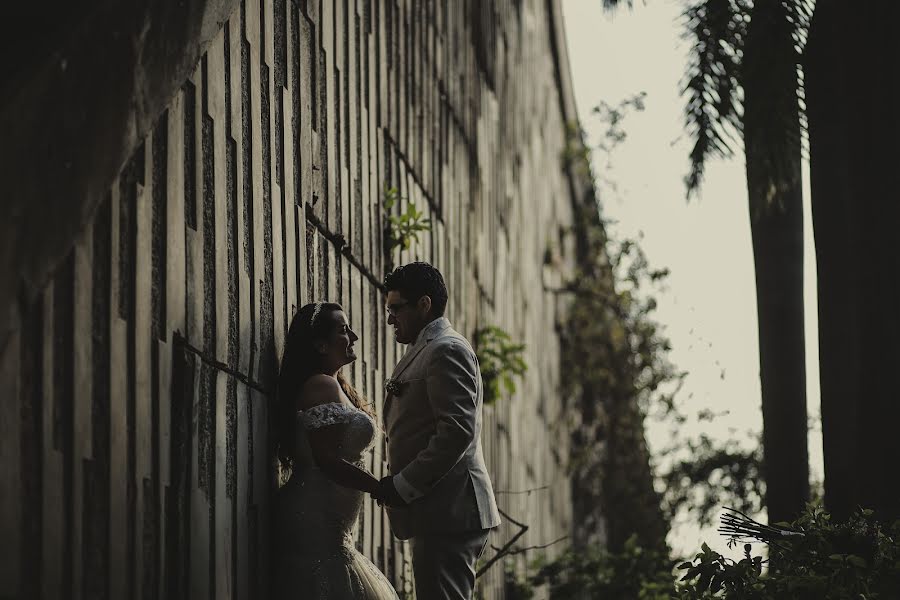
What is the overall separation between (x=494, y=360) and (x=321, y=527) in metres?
5.33

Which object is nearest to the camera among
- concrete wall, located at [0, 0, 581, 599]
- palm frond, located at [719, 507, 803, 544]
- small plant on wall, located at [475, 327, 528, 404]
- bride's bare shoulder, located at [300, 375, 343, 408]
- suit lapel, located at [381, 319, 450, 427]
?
concrete wall, located at [0, 0, 581, 599]

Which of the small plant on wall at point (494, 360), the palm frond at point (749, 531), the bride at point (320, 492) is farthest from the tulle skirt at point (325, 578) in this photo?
the small plant on wall at point (494, 360)

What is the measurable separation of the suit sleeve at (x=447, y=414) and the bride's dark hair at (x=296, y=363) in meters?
0.41

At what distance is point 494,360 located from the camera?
30.8 feet

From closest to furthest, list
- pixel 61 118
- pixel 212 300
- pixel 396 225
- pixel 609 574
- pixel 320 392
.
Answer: pixel 61 118 < pixel 212 300 < pixel 320 392 < pixel 396 225 < pixel 609 574

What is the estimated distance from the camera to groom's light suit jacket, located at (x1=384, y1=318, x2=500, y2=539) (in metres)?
4.38

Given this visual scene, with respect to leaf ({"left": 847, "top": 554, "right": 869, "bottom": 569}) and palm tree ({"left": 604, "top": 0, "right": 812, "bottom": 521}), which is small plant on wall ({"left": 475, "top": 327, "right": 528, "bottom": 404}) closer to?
palm tree ({"left": 604, "top": 0, "right": 812, "bottom": 521})

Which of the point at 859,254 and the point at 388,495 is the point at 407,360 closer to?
the point at 388,495

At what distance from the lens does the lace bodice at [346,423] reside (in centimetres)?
411

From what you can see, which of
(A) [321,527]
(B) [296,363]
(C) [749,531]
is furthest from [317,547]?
(C) [749,531]

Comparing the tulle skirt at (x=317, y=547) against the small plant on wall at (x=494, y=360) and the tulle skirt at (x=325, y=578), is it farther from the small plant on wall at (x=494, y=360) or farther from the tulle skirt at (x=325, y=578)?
the small plant on wall at (x=494, y=360)

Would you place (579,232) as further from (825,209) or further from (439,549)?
(439,549)

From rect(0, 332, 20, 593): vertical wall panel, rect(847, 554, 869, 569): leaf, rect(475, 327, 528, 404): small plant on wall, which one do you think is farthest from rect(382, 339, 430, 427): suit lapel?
rect(475, 327, 528, 404): small plant on wall

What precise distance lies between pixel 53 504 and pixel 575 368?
14167mm
